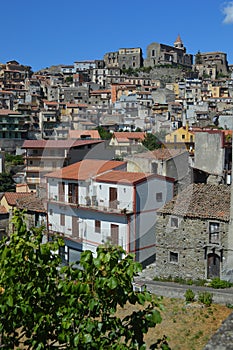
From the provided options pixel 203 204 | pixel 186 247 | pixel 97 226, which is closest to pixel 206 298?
pixel 186 247

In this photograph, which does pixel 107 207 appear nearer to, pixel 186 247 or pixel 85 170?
pixel 85 170

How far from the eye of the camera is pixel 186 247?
2103cm

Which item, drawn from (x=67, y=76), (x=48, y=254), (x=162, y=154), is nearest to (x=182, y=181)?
(x=162, y=154)

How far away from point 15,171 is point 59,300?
4771cm

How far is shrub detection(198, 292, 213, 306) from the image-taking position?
17984 mm

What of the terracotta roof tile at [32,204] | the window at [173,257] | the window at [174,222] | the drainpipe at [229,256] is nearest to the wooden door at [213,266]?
the drainpipe at [229,256]

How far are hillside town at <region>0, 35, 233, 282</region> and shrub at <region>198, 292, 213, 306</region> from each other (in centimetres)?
198

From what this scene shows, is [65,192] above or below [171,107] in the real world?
below

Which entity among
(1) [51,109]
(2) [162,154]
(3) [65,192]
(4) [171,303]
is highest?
(1) [51,109]

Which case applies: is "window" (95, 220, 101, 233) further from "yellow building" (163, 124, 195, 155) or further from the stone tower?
the stone tower

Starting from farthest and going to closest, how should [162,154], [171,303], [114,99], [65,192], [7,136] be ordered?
[114,99], [7,136], [162,154], [65,192], [171,303]

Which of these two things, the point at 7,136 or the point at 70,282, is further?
the point at 7,136

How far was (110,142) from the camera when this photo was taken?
5772 cm

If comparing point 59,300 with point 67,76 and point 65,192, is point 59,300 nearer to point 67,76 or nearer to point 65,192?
point 65,192
